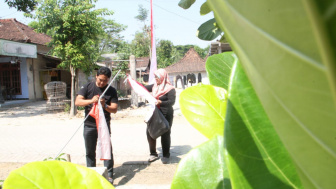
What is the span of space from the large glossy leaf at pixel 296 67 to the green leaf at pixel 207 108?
0.31 meters

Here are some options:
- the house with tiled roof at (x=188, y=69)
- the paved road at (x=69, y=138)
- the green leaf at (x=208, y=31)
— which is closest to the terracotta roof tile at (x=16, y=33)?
the paved road at (x=69, y=138)

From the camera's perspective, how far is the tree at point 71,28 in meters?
10.2

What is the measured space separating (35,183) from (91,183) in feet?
0.23

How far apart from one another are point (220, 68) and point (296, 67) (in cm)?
41

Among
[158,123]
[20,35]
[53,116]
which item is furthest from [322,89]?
[20,35]

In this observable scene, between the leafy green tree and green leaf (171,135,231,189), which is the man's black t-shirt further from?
the leafy green tree

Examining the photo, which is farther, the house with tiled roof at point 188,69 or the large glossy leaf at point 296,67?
the house with tiled roof at point 188,69

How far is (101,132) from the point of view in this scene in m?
3.65

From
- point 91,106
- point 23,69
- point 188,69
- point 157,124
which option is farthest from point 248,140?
point 188,69

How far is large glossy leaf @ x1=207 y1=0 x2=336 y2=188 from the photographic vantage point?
108 mm

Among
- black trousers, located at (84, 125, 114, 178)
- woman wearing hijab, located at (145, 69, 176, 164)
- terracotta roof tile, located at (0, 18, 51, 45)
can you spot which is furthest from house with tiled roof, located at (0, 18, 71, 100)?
black trousers, located at (84, 125, 114, 178)

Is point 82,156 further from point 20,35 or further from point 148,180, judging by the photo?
point 20,35

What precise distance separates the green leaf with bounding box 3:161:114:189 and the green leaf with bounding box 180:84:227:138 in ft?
0.61

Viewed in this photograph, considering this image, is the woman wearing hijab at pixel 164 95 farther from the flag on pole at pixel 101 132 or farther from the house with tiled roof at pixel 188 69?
the house with tiled roof at pixel 188 69
